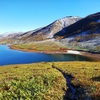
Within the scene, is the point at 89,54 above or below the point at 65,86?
below

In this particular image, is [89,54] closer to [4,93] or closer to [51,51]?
[51,51]

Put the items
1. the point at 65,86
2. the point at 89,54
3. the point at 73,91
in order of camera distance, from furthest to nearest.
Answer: the point at 89,54 → the point at 65,86 → the point at 73,91

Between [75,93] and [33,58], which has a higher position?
[75,93]

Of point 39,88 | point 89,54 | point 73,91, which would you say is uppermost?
point 39,88

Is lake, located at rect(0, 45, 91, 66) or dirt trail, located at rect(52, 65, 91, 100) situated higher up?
dirt trail, located at rect(52, 65, 91, 100)

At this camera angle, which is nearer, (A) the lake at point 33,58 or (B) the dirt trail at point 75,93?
(B) the dirt trail at point 75,93

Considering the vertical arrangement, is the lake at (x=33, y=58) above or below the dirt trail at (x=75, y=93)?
below

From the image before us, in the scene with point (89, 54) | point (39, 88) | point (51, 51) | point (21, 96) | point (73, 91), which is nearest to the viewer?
point (21, 96)

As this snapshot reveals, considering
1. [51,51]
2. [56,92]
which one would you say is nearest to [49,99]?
[56,92]

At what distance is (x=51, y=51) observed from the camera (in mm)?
131875

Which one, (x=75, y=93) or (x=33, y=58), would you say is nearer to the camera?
(x=75, y=93)

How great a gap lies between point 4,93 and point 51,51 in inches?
4474

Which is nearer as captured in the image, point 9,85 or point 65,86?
point 9,85

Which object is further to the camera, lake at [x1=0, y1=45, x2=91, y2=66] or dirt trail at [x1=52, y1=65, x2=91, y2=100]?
lake at [x1=0, y1=45, x2=91, y2=66]
